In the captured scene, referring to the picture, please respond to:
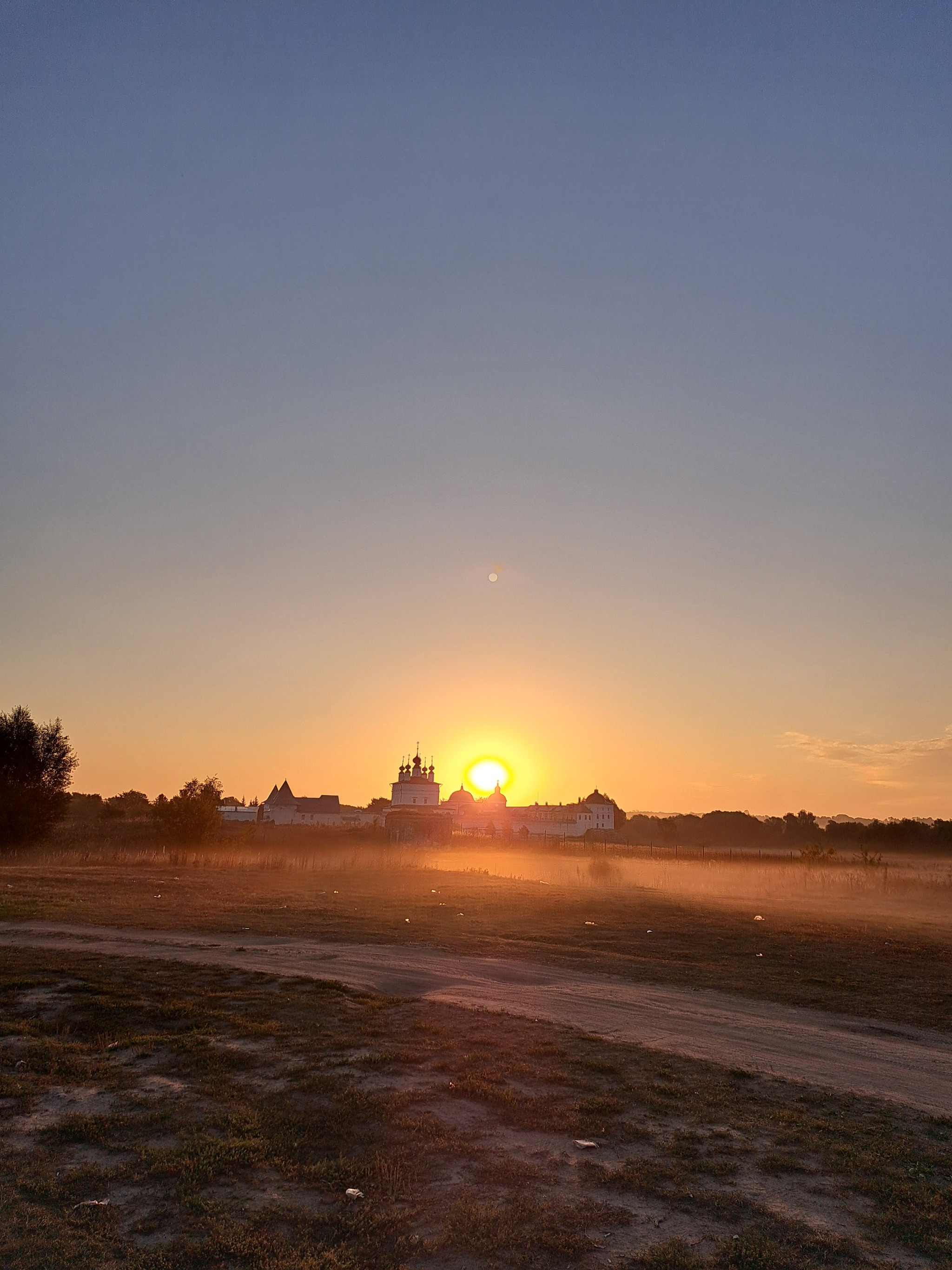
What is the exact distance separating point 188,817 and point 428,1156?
5553 cm

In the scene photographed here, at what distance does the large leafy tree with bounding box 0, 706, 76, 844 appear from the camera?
53.4 metres

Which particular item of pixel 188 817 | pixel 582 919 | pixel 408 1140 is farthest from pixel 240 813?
pixel 408 1140

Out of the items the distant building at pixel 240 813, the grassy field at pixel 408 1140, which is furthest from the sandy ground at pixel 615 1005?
the distant building at pixel 240 813

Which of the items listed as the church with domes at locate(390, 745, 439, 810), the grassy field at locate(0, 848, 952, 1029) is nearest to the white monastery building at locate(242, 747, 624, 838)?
the church with domes at locate(390, 745, 439, 810)

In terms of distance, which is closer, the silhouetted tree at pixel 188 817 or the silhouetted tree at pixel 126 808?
the silhouetted tree at pixel 188 817

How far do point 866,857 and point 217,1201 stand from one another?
163 feet

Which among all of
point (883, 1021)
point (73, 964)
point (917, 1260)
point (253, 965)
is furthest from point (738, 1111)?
point (73, 964)

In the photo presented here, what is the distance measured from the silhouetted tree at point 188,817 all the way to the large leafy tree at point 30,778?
6.41m

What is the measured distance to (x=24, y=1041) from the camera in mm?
9852

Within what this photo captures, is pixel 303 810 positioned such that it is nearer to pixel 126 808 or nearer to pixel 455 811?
pixel 455 811

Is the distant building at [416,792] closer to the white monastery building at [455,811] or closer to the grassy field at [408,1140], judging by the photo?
the white monastery building at [455,811]

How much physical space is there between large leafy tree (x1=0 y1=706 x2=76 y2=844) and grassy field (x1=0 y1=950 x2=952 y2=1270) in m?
48.8

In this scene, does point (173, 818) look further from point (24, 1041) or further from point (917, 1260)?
point (917, 1260)

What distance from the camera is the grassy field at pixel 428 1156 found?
18.1 ft
